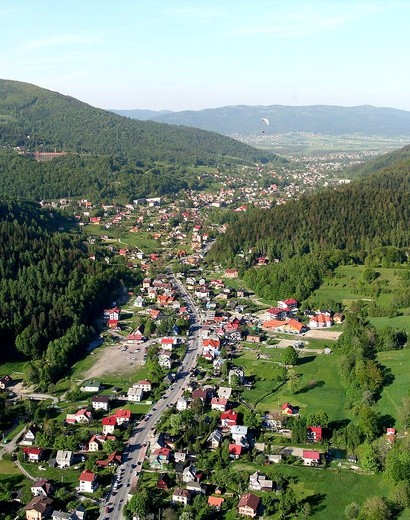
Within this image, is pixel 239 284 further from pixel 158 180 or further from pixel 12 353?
pixel 158 180

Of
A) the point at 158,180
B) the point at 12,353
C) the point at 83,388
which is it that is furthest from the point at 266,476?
the point at 158,180

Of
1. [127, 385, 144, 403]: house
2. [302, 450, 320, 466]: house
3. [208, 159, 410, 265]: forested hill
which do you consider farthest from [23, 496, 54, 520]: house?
[208, 159, 410, 265]: forested hill

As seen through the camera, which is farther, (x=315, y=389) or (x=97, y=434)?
(x=315, y=389)

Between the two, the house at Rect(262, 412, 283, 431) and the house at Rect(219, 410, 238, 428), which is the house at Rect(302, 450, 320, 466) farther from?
the house at Rect(219, 410, 238, 428)

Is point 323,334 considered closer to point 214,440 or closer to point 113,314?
point 113,314

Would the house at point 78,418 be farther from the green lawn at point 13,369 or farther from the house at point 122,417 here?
the green lawn at point 13,369

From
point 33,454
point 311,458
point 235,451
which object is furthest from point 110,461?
point 311,458

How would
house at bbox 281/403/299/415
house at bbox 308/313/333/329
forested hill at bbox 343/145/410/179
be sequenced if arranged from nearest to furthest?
house at bbox 281/403/299/415 → house at bbox 308/313/333/329 → forested hill at bbox 343/145/410/179
